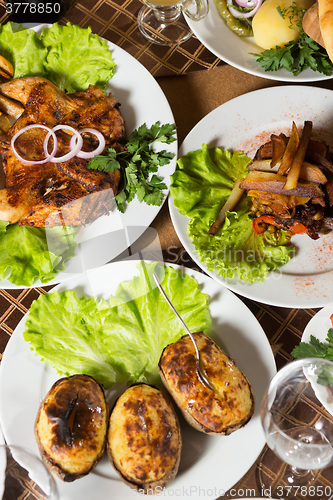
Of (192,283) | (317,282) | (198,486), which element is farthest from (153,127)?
(198,486)

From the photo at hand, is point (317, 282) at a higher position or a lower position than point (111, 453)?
higher

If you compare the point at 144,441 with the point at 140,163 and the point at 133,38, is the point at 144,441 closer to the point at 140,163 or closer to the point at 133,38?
the point at 140,163

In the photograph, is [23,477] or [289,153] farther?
[289,153]

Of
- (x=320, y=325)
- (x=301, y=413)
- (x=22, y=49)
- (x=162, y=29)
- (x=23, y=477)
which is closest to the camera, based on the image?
(x=23, y=477)

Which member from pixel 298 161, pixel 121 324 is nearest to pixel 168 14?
pixel 298 161

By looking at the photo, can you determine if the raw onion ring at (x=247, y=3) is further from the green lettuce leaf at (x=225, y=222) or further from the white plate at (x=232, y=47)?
the green lettuce leaf at (x=225, y=222)

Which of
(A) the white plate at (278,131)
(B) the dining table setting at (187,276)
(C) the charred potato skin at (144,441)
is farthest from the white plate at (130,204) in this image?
(C) the charred potato skin at (144,441)

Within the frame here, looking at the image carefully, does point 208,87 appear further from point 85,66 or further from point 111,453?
point 111,453
